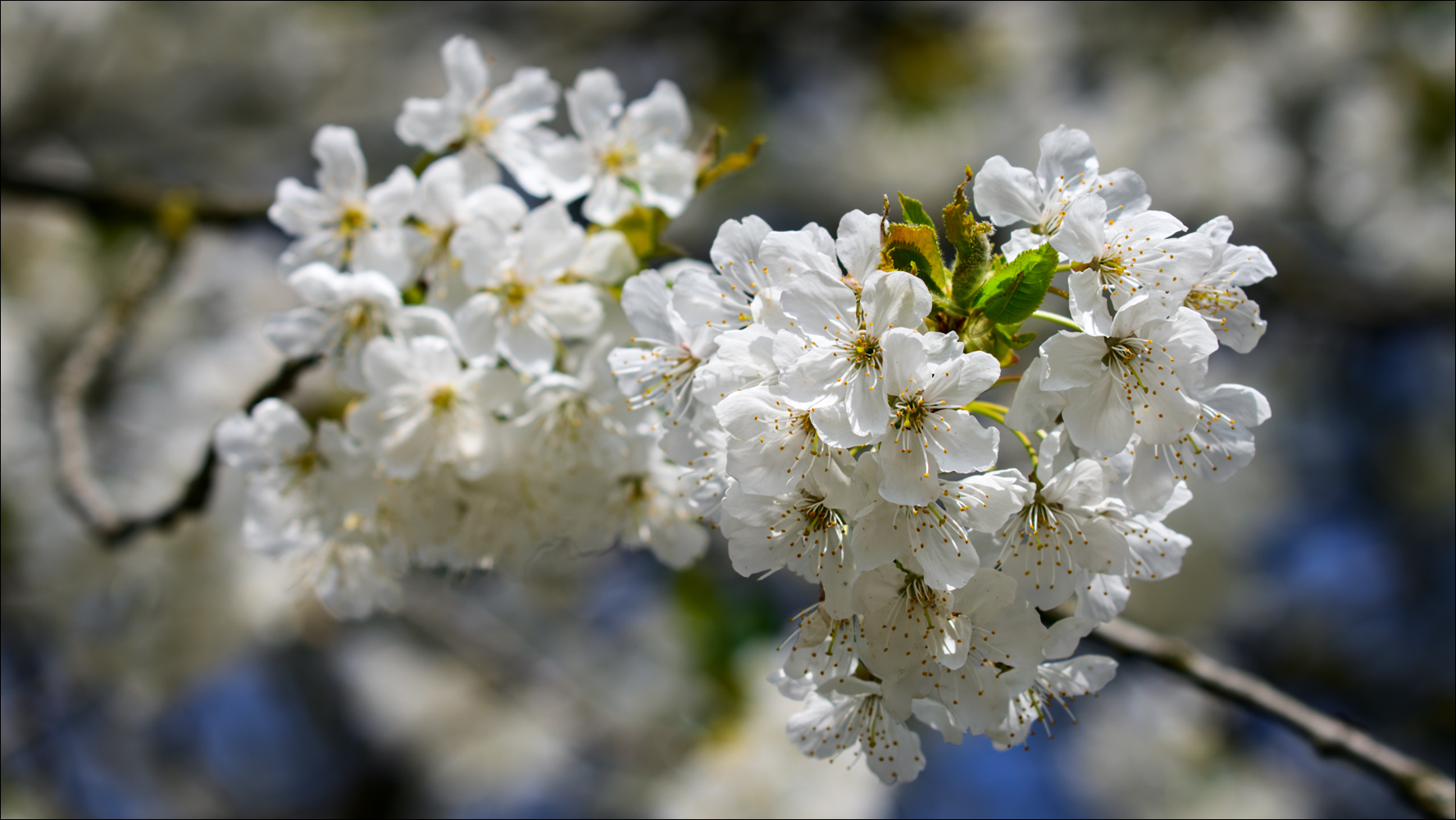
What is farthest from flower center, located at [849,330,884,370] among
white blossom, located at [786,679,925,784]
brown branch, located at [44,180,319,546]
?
brown branch, located at [44,180,319,546]

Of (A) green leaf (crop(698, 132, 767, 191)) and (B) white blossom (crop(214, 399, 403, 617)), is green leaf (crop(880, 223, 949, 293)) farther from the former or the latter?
(B) white blossom (crop(214, 399, 403, 617))

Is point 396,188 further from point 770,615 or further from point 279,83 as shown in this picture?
point 279,83

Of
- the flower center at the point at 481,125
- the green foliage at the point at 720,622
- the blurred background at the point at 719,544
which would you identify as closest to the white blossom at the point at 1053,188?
the flower center at the point at 481,125

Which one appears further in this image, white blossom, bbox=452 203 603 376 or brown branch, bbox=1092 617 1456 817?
brown branch, bbox=1092 617 1456 817

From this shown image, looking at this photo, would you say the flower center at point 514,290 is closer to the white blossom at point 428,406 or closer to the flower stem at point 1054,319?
the white blossom at point 428,406

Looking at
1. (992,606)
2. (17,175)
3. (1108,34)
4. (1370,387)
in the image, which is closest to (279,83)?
(17,175)

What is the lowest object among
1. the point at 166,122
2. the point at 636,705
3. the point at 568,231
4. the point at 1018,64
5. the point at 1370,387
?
the point at 636,705
